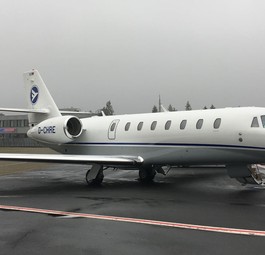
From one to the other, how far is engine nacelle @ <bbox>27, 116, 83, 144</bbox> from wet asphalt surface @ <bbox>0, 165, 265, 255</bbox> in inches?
122

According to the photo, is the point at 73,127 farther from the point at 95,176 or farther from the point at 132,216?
the point at 132,216

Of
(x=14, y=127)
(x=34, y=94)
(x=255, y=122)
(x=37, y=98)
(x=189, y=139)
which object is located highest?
(x=34, y=94)

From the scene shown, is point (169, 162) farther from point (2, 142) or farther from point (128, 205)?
point (2, 142)

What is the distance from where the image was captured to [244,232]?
6.59 metres

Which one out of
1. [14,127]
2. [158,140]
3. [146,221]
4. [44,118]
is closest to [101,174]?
[158,140]

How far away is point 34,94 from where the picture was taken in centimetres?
1897

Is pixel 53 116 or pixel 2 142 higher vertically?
pixel 53 116

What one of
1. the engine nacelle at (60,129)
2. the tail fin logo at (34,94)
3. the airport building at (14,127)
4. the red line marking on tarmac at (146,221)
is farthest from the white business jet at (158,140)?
the airport building at (14,127)

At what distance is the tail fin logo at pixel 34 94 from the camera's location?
61.9ft

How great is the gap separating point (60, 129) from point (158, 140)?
205 inches

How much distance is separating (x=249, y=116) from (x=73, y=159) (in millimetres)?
6258

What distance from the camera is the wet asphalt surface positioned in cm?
573

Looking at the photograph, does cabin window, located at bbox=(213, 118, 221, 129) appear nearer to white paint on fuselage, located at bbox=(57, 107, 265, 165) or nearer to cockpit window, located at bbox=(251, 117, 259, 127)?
white paint on fuselage, located at bbox=(57, 107, 265, 165)

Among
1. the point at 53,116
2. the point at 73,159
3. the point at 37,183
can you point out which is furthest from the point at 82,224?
the point at 53,116
